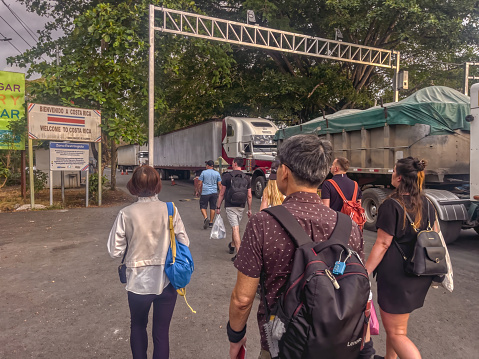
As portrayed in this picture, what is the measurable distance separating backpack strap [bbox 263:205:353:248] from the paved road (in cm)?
215

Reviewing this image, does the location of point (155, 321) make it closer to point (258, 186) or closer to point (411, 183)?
point (411, 183)

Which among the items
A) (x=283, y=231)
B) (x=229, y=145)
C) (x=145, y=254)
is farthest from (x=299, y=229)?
(x=229, y=145)

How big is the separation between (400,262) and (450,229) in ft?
17.2

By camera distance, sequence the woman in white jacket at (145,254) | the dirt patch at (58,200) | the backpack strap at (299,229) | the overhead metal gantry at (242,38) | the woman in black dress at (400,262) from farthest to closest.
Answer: the dirt patch at (58,200) → the overhead metal gantry at (242,38) → the woman in white jacket at (145,254) → the woman in black dress at (400,262) → the backpack strap at (299,229)

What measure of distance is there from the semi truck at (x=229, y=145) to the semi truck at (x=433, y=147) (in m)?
4.17

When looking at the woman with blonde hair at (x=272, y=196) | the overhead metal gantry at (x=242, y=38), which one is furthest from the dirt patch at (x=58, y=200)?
the woman with blonde hair at (x=272, y=196)

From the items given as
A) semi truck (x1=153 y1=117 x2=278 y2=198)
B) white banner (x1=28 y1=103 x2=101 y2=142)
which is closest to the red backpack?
semi truck (x1=153 y1=117 x2=278 y2=198)

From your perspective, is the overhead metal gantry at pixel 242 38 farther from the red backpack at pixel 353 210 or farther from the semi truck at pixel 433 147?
the red backpack at pixel 353 210

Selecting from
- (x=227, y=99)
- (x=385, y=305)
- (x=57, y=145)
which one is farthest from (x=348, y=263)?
(x=227, y=99)

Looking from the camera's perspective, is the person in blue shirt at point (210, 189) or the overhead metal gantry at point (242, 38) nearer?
the person in blue shirt at point (210, 189)

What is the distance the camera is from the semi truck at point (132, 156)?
38406 mm

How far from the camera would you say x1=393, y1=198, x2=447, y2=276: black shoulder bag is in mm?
2424

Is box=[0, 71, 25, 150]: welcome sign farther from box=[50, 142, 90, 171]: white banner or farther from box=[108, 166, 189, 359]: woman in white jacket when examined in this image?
box=[108, 166, 189, 359]: woman in white jacket

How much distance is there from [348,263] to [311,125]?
10209mm
